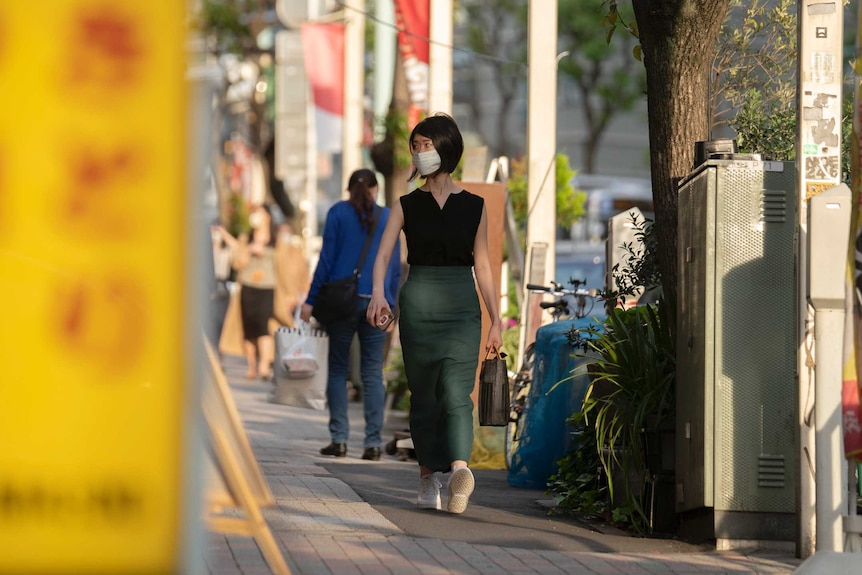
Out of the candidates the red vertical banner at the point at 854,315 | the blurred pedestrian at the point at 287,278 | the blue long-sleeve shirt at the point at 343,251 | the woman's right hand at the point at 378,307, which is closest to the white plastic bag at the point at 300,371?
the blue long-sleeve shirt at the point at 343,251

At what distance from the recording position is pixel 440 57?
15.0 meters

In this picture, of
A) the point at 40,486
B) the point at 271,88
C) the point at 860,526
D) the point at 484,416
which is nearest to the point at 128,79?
the point at 40,486

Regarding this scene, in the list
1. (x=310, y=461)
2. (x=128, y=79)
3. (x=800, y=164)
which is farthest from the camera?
(x=310, y=461)

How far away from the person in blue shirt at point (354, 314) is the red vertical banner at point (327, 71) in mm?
13162

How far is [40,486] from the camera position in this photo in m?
3.29

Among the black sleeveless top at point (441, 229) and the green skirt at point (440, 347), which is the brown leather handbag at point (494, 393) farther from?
the black sleeveless top at point (441, 229)

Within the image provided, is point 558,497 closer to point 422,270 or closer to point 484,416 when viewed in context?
point 484,416

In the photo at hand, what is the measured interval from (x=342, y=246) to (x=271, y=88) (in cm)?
4456

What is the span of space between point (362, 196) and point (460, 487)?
358 centimetres

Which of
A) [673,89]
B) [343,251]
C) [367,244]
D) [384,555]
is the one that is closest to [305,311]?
[343,251]

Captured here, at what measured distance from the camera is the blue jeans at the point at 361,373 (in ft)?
36.1

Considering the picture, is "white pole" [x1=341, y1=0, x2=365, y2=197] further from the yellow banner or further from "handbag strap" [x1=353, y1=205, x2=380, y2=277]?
the yellow banner

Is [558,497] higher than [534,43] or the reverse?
the reverse

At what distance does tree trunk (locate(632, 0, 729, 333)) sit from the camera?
8125 millimetres
